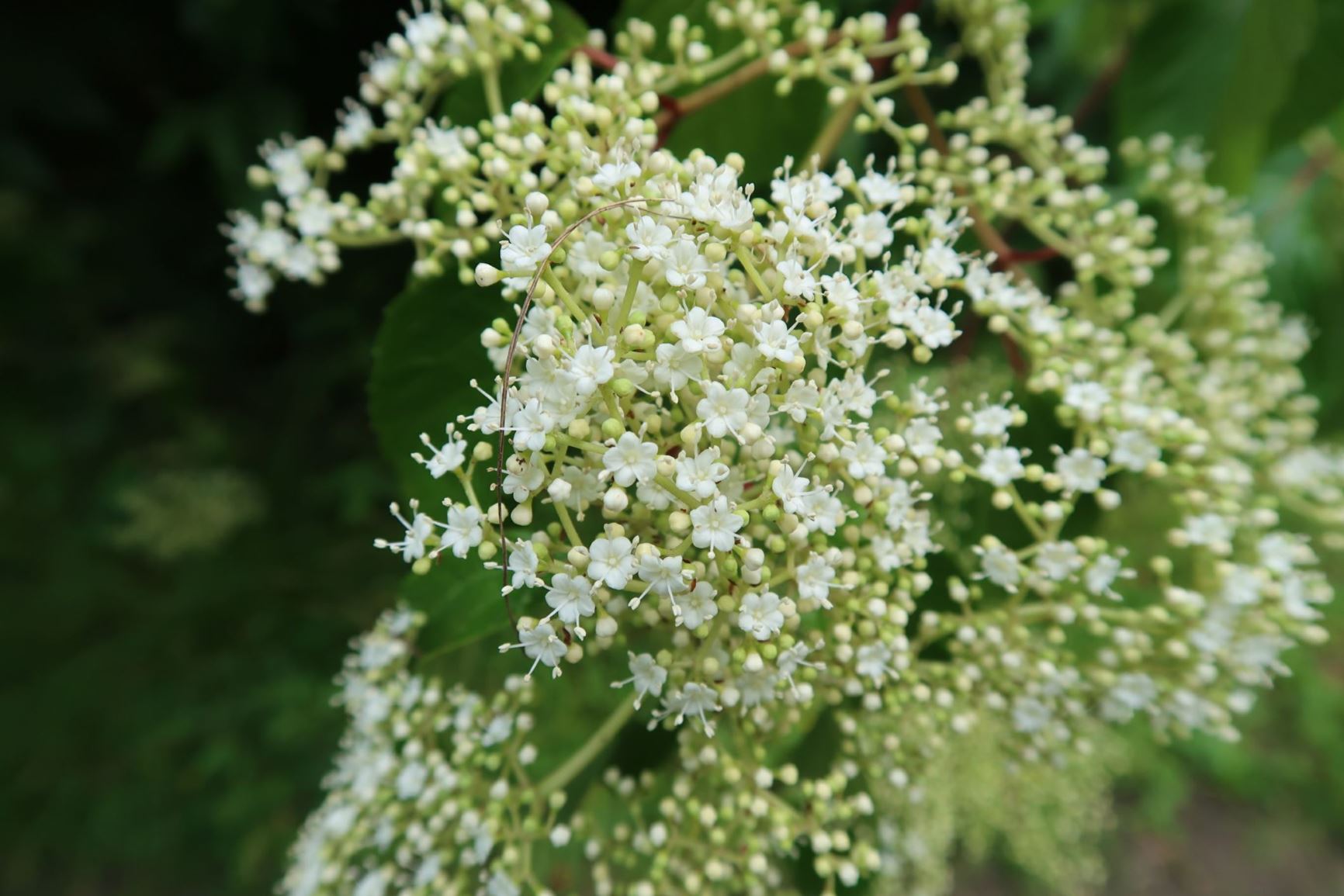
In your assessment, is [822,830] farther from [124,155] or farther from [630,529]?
[124,155]

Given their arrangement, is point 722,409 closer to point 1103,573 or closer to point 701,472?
point 701,472

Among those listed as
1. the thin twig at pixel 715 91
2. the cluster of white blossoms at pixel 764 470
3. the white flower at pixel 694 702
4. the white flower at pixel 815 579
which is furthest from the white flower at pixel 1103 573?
the thin twig at pixel 715 91

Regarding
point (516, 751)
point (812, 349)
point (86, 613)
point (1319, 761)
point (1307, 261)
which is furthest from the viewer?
point (1319, 761)

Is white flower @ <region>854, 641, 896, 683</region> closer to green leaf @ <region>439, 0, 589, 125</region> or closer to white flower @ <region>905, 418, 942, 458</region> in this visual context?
white flower @ <region>905, 418, 942, 458</region>

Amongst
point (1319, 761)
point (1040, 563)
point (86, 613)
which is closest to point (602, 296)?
point (1040, 563)

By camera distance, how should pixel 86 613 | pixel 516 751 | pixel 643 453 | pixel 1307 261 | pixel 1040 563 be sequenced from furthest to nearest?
pixel 86 613, pixel 1307 261, pixel 516 751, pixel 1040 563, pixel 643 453

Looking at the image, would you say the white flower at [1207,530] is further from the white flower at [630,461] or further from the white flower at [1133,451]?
the white flower at [630,461]

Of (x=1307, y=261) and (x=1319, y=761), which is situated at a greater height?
(x=1307, y=261)

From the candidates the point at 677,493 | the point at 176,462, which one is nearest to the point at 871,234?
the point at 677,493
